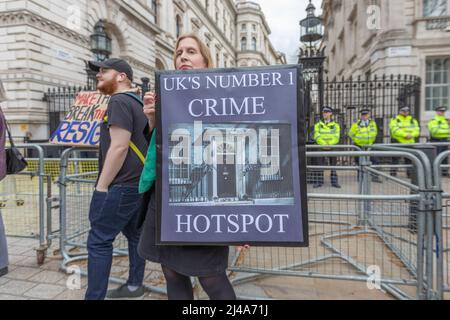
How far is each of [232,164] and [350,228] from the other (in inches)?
124

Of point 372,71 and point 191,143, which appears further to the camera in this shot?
point 372,71

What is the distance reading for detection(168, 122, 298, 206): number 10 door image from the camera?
1.80 m

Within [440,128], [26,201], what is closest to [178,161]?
[26,201]

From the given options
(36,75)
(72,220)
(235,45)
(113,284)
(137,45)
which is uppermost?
(235,45)

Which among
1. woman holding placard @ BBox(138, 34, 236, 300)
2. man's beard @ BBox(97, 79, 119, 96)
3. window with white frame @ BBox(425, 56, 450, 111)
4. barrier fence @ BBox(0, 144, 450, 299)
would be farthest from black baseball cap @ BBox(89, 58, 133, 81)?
window with white frame @ BBox(425, 56, 450, 111)

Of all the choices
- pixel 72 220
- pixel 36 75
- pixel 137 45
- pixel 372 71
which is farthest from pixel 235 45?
pixel 72 220

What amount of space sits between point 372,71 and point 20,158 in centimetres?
1684

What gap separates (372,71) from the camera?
16.1 meters

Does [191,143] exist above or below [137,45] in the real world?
below

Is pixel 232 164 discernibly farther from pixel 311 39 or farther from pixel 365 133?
pixel 311 39

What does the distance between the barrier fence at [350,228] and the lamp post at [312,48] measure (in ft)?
19.4

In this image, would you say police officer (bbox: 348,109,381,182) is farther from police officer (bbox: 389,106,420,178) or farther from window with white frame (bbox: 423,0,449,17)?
window with white frame (bbox: 423,0,449,17)
